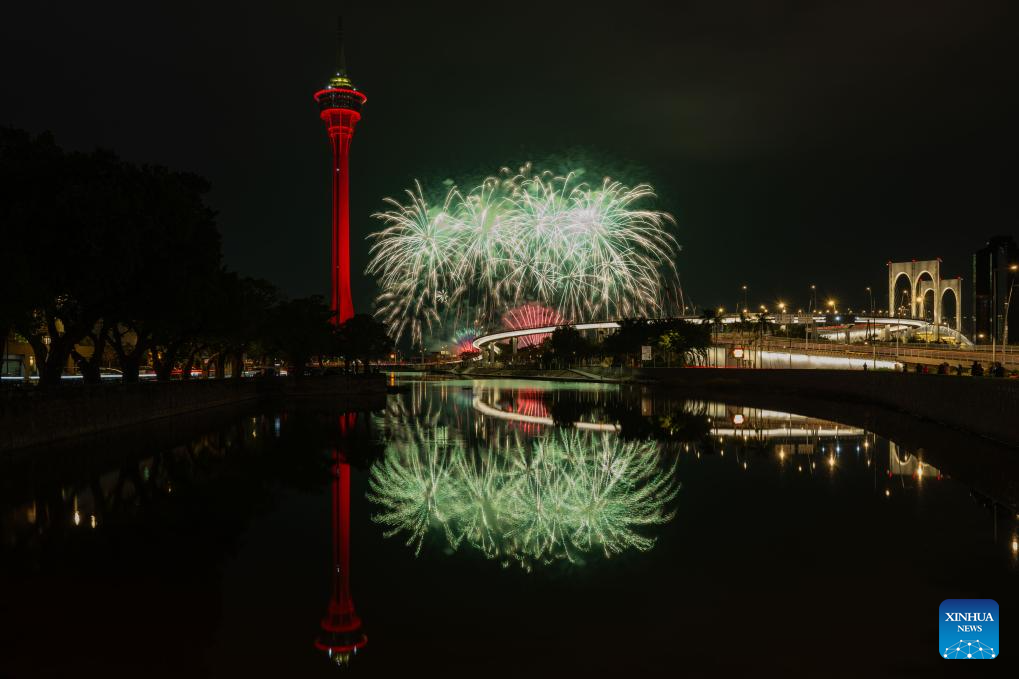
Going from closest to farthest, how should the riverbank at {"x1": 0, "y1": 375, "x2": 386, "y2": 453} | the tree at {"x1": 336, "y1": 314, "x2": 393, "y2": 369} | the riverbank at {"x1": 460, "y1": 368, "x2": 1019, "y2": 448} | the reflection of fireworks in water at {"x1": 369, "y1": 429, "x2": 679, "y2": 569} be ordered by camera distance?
the reflection of fireworks in water at {"x1": 369, "y1": 429, "x2": 679, "y2": 569}
the riverbank at {"x1": 0, "y1": 375, "x2": 386, "y2": 453}
the riverbank at {"x1": 460, "y1": 368, "x2": 1019, "y2": 448}
the tree at {"x1": 336, "y1": 314, "x2": 393, "y2": 369}

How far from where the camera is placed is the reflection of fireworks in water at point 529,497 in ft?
41.4

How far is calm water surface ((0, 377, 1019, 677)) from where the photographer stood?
7844mm

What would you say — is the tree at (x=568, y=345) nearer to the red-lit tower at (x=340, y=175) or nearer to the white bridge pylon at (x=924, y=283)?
the red-lit tower at (x=340, y=175)

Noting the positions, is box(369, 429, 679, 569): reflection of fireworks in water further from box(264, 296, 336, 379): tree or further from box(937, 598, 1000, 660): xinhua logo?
box(264, 296, 336, 379): tree

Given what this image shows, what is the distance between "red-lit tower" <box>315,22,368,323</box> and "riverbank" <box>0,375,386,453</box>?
67056 mm

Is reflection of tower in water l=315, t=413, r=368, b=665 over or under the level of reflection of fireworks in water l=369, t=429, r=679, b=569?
under

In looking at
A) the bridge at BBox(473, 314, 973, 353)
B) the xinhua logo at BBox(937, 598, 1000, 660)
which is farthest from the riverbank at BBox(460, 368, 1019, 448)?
the bridge at BBox(473, 314, 973, 353)

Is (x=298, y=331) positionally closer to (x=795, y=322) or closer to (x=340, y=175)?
(x=340, y=175)

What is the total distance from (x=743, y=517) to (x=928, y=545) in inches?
121

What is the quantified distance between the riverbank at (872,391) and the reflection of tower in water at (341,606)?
1804 cm

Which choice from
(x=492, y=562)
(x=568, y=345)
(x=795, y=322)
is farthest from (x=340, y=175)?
(x=492, y=562)

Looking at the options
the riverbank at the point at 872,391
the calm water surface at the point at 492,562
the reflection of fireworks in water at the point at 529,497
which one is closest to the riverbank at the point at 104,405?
the calm water surface at the point at 492,562

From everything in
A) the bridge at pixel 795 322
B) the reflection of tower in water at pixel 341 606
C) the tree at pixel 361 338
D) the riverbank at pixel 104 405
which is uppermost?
the bridge at pixel 795 322

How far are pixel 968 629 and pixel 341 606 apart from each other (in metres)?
6.75
